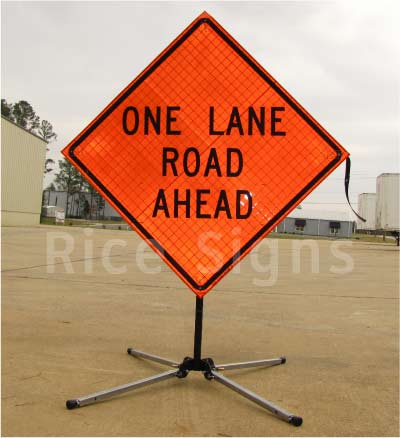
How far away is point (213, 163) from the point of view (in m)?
3.38

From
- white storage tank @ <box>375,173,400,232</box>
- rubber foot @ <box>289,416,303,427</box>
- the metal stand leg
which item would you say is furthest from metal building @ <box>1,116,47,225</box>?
rubber foot @ <box>289,416,303,427</box>

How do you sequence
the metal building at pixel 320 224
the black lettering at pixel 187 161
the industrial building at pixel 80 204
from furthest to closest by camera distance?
the industrial building at pixel 80 204, the metal building at pixel 320 224, the black lettering at pixel 187 161

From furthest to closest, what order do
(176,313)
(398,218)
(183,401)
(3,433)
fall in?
(398,218) < (176,313) < (183,401) < (3,433)

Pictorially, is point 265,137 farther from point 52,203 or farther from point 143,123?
point 52,203

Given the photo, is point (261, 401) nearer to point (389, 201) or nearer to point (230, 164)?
point (230, 164)

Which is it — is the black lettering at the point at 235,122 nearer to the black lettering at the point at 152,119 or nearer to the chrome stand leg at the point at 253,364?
the black lettering at the point at 152,119

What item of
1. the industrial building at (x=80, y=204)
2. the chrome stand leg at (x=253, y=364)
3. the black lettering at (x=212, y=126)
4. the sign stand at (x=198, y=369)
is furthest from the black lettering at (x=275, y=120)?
the industrial building at (x=80, y=204)

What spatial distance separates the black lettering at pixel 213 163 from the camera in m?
3.38

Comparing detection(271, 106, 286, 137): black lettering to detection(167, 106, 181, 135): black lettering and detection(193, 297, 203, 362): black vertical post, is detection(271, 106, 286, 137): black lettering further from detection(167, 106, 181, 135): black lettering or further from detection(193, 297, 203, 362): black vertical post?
detection(193, 297, 203, 362): black vertical post

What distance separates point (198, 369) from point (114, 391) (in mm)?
643

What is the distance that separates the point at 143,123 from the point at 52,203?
110m

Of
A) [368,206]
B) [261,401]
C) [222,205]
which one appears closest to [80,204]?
[368,206]

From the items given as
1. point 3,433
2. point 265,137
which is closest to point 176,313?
point 265,137

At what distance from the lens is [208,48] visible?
11.3ft
